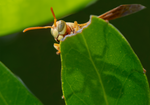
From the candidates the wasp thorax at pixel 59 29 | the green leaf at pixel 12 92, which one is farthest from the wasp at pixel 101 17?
the green leaf at pixel 12 92

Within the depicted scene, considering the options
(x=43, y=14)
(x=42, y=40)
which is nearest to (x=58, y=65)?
(x=42, y=40)

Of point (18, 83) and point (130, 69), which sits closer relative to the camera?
point (130, 69)

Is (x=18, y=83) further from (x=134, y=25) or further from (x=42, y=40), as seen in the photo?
(x=134, y=25)

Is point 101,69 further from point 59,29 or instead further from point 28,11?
point 59,29

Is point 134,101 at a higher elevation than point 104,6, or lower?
higher

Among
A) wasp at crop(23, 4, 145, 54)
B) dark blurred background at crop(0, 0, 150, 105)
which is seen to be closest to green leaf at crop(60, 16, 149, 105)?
wasp at crop(23, 4, 145, 54)

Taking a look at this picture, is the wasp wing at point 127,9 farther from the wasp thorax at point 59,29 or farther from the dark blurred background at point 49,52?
the dark blurred background at point 49,52

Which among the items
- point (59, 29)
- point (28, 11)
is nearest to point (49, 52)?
point (59, 29)
